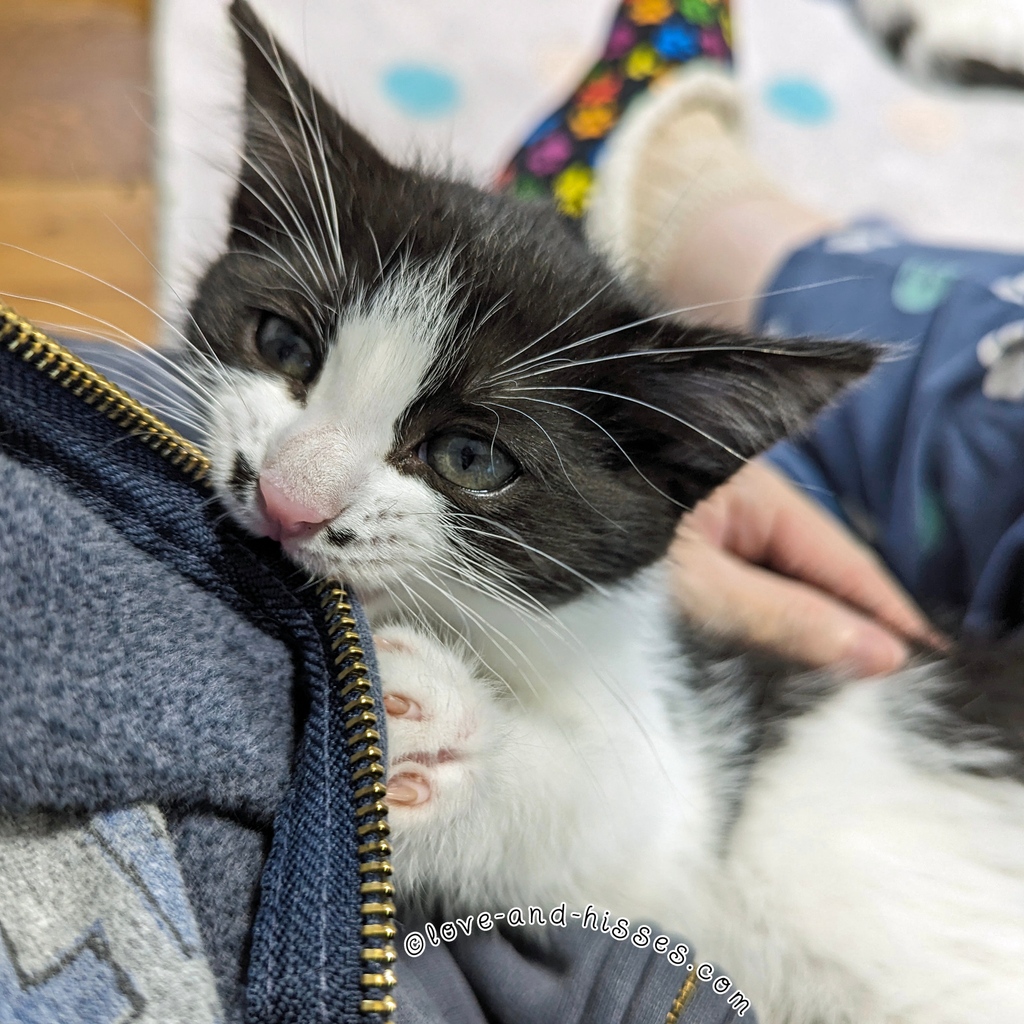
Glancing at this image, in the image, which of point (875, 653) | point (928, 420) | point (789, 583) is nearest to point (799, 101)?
point (928, 420)

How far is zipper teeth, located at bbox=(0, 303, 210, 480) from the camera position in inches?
22.1

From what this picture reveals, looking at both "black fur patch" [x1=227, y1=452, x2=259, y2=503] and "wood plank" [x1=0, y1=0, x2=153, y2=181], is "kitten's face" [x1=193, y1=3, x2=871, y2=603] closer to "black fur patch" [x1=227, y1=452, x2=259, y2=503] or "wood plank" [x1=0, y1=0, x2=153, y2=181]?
"black fur patch" [x1=227, y1=452, x2=259, y2=503]

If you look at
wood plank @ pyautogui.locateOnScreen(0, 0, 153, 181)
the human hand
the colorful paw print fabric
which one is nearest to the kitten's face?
the human hand

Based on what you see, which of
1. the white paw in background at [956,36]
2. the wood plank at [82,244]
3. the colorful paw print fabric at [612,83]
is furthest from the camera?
the white paw in background at [956,36]

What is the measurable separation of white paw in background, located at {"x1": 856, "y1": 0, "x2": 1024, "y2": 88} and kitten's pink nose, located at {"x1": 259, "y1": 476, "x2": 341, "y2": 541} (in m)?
2.00

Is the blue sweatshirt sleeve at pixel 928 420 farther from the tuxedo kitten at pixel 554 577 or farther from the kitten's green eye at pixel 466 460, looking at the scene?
the kitten's green eye at pixel 466 460

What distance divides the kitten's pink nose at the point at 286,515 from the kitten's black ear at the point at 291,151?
0.28 m

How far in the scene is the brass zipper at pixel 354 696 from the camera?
0.54 m

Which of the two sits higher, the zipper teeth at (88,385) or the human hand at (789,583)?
the zipper teeth at (88,385)

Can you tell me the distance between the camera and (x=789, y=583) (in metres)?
1.26

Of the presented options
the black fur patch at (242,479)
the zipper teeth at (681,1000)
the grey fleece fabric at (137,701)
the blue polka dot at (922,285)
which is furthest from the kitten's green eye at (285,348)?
the blue polka dot at (922,285)

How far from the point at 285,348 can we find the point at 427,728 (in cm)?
35

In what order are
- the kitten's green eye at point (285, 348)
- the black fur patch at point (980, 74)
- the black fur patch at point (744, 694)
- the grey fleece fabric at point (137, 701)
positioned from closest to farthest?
the grey fleece fabric at point (137, 701), the kitten's green eye at point (285, 348), the black fur patch at point (744, 694), the black fur patch at point (980, 74)

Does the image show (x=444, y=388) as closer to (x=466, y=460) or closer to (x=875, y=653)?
(x=466, y=460)
